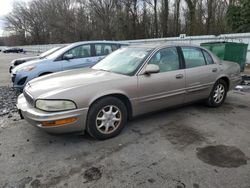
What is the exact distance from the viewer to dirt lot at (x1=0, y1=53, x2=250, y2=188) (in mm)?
2359

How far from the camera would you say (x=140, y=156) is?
2.83 meters

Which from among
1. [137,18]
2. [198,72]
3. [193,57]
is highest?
[137,18]

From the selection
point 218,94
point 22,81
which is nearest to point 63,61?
point 22,81

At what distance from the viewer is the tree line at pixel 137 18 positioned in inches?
704

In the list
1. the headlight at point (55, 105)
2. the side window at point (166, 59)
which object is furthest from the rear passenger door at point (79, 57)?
the headlight at point (55, 105)

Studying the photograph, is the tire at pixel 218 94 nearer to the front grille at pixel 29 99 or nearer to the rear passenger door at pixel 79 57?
the front grille at pixel 29 99

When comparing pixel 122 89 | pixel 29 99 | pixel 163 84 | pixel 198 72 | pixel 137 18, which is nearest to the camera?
pixel 29 99

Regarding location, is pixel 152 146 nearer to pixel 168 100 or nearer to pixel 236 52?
pixel 168 100

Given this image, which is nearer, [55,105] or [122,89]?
[55,105]

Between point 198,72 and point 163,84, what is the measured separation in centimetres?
99

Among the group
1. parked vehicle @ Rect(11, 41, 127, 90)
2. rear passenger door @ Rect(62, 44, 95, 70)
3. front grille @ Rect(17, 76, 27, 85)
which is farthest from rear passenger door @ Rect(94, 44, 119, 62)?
front grille @ Rect(17, 76, 27, 85)

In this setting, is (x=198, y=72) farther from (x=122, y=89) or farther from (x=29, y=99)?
(x=29, y=99)

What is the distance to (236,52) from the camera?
8.68 m

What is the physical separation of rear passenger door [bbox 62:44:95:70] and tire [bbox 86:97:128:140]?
3.43 meters
